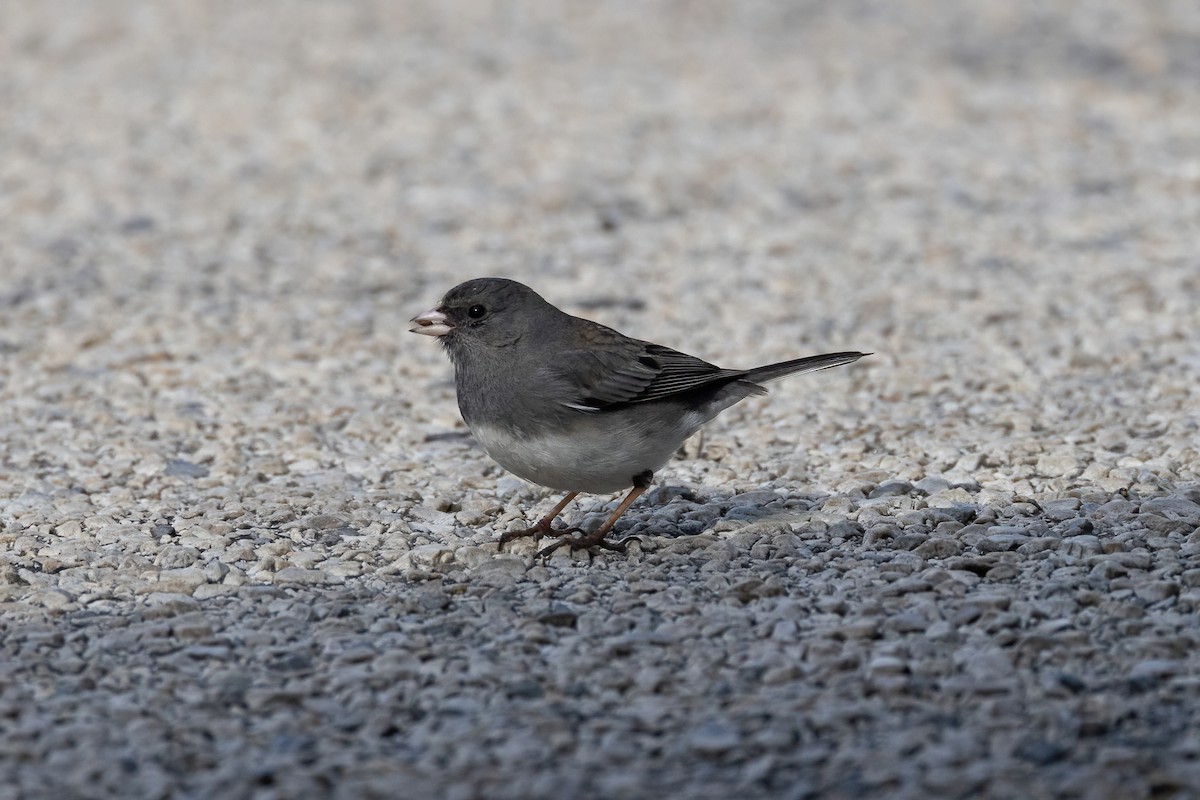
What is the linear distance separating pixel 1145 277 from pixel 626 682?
16.0 feet

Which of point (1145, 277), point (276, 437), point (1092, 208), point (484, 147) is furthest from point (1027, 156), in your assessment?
point (276, 437)

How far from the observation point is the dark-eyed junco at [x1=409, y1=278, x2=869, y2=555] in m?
4.37

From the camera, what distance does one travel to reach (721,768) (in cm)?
320

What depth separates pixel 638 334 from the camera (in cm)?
695

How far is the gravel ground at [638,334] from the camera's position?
11.1 feet

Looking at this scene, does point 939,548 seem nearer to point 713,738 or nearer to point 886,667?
point 886,667

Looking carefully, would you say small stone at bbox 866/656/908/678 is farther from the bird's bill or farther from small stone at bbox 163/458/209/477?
small stone at bbox 163/458/209/477

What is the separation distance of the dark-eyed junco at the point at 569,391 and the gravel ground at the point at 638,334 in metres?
0.31

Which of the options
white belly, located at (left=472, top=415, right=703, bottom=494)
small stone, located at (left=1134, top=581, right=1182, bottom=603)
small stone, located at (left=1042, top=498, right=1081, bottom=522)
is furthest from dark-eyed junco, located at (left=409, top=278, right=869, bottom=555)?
small stone, located at (left=1134, top=581, right=1182, bottom=603)

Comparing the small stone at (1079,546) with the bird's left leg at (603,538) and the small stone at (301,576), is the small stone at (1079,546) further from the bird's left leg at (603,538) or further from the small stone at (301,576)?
the small stone at (301,576)

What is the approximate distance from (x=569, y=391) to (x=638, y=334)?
2582 mm

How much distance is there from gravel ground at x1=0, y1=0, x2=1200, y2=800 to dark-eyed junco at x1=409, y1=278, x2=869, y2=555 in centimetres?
31

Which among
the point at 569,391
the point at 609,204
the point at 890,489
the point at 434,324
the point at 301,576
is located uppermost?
the point at 609,204

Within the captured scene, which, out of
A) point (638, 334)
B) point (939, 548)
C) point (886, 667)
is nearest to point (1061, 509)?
point (939, 548)
